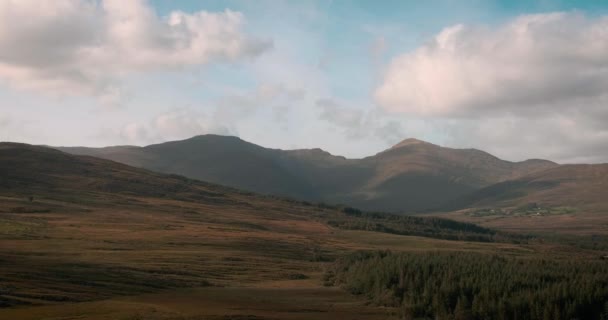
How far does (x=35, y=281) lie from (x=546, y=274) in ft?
305

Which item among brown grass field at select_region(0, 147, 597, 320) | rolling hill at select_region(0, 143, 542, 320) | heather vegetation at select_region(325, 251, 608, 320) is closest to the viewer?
brown grass field at select_region(0, 147, 597, 320)

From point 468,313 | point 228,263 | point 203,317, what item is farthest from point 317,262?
point 203,317

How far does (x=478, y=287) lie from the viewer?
357ft

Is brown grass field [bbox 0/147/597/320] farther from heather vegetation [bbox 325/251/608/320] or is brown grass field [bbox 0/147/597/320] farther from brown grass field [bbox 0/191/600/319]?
heather vegetation [bbox 325/251/608/320]

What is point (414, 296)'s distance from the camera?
10938 centimetres

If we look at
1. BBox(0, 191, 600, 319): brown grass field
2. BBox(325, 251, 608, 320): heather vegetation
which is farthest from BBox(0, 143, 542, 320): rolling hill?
BBox(325, 251, 608, 320): heather vegetation

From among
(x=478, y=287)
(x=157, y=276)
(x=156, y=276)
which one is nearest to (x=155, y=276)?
(x=156, y=276)

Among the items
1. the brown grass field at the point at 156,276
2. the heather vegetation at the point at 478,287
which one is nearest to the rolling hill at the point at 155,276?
the brown grass field at the point at 156,276

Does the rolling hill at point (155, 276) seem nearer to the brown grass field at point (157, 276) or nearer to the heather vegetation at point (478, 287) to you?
the brown grass field at point (157, 276)

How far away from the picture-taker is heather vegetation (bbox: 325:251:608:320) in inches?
3807

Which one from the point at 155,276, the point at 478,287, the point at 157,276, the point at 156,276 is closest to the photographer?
the point at 478,287

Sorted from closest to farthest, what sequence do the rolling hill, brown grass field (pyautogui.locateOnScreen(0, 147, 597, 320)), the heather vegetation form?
brown grass field (pyautogui.locateOnScreen(0, 147, 597, 320)), the rolling hill, the heather vegetation

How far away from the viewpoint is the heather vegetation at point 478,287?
96688mm

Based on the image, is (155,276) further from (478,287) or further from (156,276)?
(478,287)
